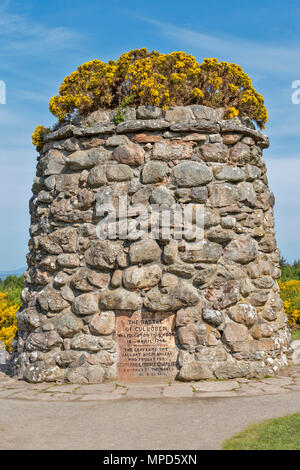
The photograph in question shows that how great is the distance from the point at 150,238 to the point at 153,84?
209 centimetres

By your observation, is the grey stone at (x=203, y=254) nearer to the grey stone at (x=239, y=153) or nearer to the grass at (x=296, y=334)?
the grey stone at (x=239, y=153)

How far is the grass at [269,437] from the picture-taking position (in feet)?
11.9

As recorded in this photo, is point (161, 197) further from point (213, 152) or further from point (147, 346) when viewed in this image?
point (147, 346)

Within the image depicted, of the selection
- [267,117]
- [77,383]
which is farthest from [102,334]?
[267,117]

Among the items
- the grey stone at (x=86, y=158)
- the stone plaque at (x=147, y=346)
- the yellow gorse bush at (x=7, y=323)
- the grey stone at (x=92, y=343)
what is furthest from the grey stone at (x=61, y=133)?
the yellow gorse bush at (x=7, y=323)

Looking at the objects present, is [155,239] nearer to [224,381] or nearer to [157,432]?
[224,381]

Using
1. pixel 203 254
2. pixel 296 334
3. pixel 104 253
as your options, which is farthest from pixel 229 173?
pixel 296 334

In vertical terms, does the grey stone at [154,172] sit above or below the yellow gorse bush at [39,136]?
below

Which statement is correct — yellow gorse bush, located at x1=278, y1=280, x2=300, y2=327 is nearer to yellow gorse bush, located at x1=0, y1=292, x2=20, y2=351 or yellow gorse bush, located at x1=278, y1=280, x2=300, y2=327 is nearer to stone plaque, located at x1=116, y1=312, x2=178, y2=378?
stone plaque, located at x1=116, y1=312, x2=178, y2=378

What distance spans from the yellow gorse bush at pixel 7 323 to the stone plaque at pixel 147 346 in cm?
382

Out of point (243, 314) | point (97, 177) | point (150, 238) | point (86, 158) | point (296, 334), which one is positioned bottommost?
point (296, 334)

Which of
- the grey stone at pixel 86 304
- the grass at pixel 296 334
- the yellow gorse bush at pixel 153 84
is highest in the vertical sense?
the yellow gorse bush at pixel 153 84

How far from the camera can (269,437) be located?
3.82 m
